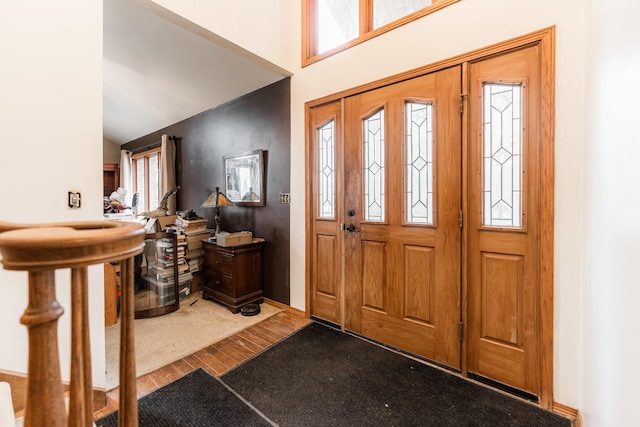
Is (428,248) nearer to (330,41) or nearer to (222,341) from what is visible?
(222,341)

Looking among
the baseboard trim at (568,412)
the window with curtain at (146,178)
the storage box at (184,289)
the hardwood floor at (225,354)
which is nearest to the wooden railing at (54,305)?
the hardwood floor at (225,354)

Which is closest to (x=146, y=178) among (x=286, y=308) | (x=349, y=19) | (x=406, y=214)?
(x=286, y=308)

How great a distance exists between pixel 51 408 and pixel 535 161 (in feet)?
6.97

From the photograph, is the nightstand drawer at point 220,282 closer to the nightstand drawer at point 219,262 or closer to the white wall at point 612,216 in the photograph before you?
the nightstand drawer at point 219,262

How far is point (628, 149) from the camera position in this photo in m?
0.80

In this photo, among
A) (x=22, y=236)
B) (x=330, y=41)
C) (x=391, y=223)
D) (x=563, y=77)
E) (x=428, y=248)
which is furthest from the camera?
(x=330, y=41)

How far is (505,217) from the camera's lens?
1780mm

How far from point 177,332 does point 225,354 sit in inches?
24.3

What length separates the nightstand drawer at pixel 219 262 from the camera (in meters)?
3.02

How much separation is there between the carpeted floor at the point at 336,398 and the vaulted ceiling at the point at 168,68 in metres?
2.53

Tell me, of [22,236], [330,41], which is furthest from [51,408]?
[330,41]

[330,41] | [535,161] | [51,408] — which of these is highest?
[330,41]

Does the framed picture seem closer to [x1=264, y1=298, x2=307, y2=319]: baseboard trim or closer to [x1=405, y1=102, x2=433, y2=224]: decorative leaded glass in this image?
[x1=264, y1=298, x2=307, y2=319]: baseboard trim

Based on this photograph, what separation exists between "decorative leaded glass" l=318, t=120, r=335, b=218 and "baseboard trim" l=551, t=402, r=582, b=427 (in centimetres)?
188
